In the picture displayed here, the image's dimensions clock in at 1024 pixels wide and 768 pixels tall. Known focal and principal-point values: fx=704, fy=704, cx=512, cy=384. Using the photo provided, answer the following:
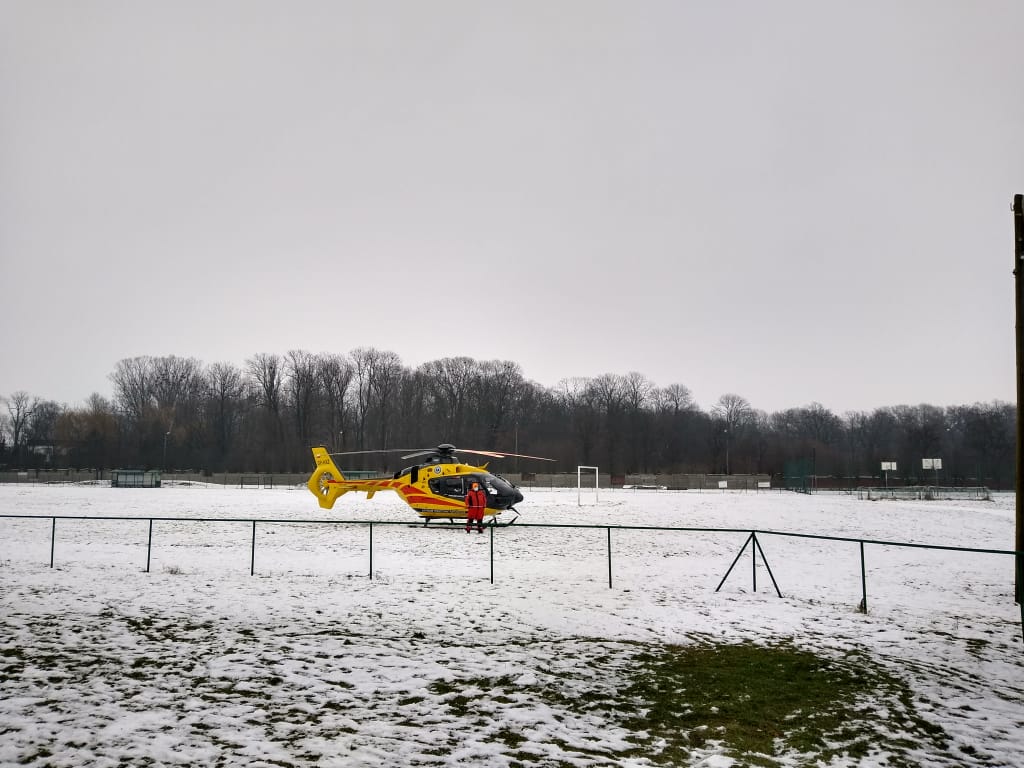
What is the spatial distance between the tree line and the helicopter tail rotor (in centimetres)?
6171

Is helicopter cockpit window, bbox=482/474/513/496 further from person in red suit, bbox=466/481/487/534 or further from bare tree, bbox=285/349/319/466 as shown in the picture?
bare tree, bbox=285/349/319/466

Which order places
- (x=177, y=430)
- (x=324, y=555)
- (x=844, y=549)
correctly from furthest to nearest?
(x=177, y=430), (x=844, y=549), (x=324, y=555)

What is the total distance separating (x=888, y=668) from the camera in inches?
346

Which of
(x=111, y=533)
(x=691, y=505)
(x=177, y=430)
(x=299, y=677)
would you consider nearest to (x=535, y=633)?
(x=299, y=677)

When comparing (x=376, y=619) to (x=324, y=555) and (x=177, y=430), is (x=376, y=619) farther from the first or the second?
(x=177, y=430)

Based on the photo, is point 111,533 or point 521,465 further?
point 521,465

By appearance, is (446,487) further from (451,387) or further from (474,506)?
(451,387)

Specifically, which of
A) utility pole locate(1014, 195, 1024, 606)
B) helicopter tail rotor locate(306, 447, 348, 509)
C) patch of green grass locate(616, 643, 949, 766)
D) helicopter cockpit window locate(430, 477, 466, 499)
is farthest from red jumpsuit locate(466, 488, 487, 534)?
utility pole locate(1014, 195, 1024, 606)

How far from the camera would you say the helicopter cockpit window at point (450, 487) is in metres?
25.8

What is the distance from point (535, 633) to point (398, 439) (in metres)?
97.6

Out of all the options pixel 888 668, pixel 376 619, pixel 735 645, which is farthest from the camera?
pixel 376 619

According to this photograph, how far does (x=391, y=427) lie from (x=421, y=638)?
98259 millimetres

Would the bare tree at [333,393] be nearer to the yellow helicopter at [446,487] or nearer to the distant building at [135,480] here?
the distant building at [135,480]

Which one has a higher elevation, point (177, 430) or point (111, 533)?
point (177, 430)
